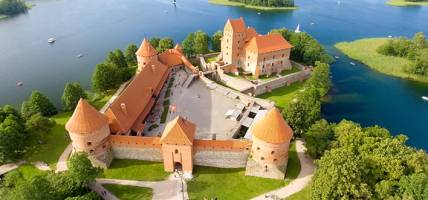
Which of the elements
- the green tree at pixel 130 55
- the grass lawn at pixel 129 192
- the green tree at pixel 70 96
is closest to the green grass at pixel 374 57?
the green tree at pixel 130 55

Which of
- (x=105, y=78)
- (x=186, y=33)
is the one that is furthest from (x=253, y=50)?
(x=186, y=33)

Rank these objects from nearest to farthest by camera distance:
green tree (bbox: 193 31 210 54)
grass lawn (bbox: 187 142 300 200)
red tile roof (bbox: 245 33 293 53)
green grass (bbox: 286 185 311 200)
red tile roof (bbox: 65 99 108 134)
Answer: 1. green grass (bbox: 286 185 311 200)
2. grass lawn (bbox: 187 142 300 200)
3. red tile roof (bbox: 65 99 108 134)
4. red tile roof (bbox: 245 33 293 53)
5. green tree (bbox: 193 31 210 54)

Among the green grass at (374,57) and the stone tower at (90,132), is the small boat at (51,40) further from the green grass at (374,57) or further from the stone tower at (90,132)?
the green grass at (374,57)

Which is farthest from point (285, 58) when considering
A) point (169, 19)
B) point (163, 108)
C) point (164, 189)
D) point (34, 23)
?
point (34, 23)

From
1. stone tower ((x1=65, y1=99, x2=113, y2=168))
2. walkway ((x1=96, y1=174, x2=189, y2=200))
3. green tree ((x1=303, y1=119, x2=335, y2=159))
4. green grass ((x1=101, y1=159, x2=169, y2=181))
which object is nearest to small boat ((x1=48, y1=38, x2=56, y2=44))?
stone tower ((x1=65, y1=99, x2=113, y2=168))

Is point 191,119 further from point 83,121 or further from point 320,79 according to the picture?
point 320,79

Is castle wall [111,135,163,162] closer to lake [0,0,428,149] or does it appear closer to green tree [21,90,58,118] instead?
green tree [21,90,58,118]
